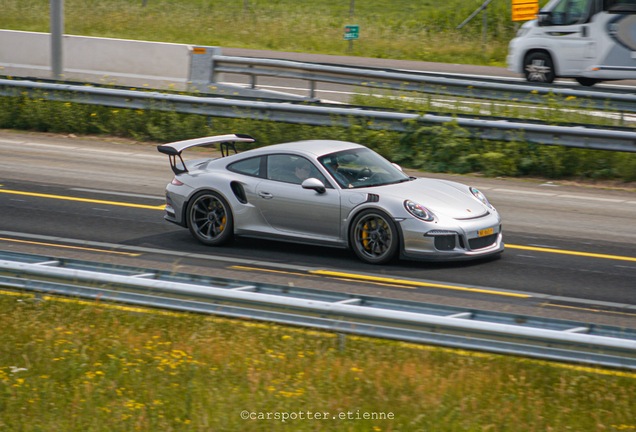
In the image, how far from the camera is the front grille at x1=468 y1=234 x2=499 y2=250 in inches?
414

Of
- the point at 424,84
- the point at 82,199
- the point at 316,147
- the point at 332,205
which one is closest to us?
the point at 332,205

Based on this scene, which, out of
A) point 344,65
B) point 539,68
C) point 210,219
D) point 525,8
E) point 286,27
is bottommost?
point 210,219

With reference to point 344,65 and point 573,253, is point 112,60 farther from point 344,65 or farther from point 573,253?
point 573,253

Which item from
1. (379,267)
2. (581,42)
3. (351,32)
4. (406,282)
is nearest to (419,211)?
(379,267)

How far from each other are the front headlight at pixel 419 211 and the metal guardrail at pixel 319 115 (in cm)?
600

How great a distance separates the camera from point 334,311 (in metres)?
7.12

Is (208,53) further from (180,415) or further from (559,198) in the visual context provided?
(180,415)

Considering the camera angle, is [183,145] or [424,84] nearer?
[183,145]

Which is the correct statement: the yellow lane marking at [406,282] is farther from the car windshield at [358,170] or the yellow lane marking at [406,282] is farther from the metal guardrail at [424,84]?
the metal guardrail at [424,84]

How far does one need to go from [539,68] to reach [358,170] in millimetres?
15109

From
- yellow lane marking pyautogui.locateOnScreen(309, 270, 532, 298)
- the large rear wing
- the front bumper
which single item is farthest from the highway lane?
yellow lane marking pyautogui.locateOnScreen(309, 270, 532, 298)

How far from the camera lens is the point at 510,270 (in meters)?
10.6

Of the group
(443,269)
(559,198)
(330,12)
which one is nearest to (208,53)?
(559,198)

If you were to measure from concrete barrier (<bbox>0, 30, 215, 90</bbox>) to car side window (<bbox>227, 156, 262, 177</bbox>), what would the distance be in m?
10.6
